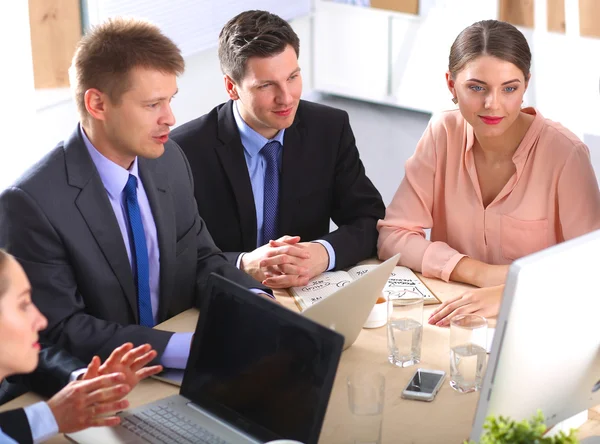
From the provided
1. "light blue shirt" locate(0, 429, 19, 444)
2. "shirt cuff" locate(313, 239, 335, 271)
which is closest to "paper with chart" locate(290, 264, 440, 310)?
"shirt cuff" locate(313, 239, 335, 271)

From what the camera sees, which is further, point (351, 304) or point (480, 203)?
point (480, 203)

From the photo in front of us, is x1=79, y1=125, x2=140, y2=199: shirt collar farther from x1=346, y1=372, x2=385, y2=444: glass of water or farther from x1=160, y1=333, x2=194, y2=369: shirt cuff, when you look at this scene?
x1=346, y1=372, x2=385, y2=444: glass of water

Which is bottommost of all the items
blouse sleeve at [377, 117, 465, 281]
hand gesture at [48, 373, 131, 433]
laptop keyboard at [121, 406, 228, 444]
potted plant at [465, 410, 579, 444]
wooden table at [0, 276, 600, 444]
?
wooden table at [0, 276, 600, 444]

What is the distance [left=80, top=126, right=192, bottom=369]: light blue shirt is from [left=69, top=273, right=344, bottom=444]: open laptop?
0.53ft

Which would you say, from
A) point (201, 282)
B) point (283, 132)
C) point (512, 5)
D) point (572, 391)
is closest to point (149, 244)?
point (201, 282)

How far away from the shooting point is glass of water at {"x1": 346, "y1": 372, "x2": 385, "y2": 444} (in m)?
1.78

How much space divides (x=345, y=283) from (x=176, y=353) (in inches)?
24.2

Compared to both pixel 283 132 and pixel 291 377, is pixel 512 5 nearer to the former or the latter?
pixel 283 132

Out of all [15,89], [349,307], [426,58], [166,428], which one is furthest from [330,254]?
[426,58]

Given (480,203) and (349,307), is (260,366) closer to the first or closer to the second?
(349,307)

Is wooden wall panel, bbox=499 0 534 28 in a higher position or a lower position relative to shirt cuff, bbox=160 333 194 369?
higher

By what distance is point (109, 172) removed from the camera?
2.27 metres

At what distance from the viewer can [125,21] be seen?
233 centimetres

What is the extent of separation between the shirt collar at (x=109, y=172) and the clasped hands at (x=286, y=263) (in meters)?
0.45
